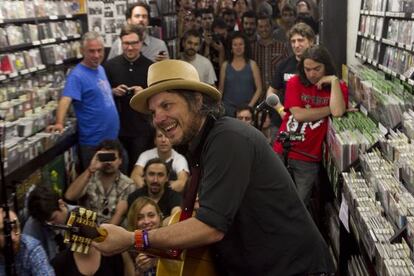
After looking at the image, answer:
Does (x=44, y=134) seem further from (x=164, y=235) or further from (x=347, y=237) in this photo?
(x=164, y=235)

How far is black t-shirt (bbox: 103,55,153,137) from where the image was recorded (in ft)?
22.5

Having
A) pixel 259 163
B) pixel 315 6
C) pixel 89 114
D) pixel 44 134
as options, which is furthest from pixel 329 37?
pixel 259 163

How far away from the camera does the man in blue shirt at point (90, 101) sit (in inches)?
256

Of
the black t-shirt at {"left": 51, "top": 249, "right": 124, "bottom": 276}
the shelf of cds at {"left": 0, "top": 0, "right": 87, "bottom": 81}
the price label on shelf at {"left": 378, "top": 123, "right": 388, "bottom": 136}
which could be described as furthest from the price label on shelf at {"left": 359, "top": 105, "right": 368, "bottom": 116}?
the shelf of cds at {"left": 0, "top": 0, "right": 87, "bottom": 81}

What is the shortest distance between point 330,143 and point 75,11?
168 inches

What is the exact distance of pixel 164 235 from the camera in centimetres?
257

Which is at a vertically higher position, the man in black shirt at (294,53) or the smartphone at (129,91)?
the man in black shirt at (294,53)

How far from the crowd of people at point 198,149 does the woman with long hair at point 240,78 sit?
0.01m

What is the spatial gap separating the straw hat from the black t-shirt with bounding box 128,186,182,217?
2.47 metres

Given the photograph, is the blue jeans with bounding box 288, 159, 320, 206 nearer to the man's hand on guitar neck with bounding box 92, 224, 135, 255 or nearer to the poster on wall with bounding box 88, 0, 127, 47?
the man's hand on guitar neck with bounding box 92, 224, 135, 255

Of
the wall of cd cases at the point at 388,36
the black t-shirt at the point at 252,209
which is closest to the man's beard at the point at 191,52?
the wall of cd cases at the point at 388,36

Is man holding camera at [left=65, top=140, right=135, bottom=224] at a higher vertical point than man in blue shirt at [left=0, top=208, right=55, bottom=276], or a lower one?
lower

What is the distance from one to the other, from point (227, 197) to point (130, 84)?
450cm

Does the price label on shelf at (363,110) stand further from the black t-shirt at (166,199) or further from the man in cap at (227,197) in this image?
the man in cap at (227,197)
